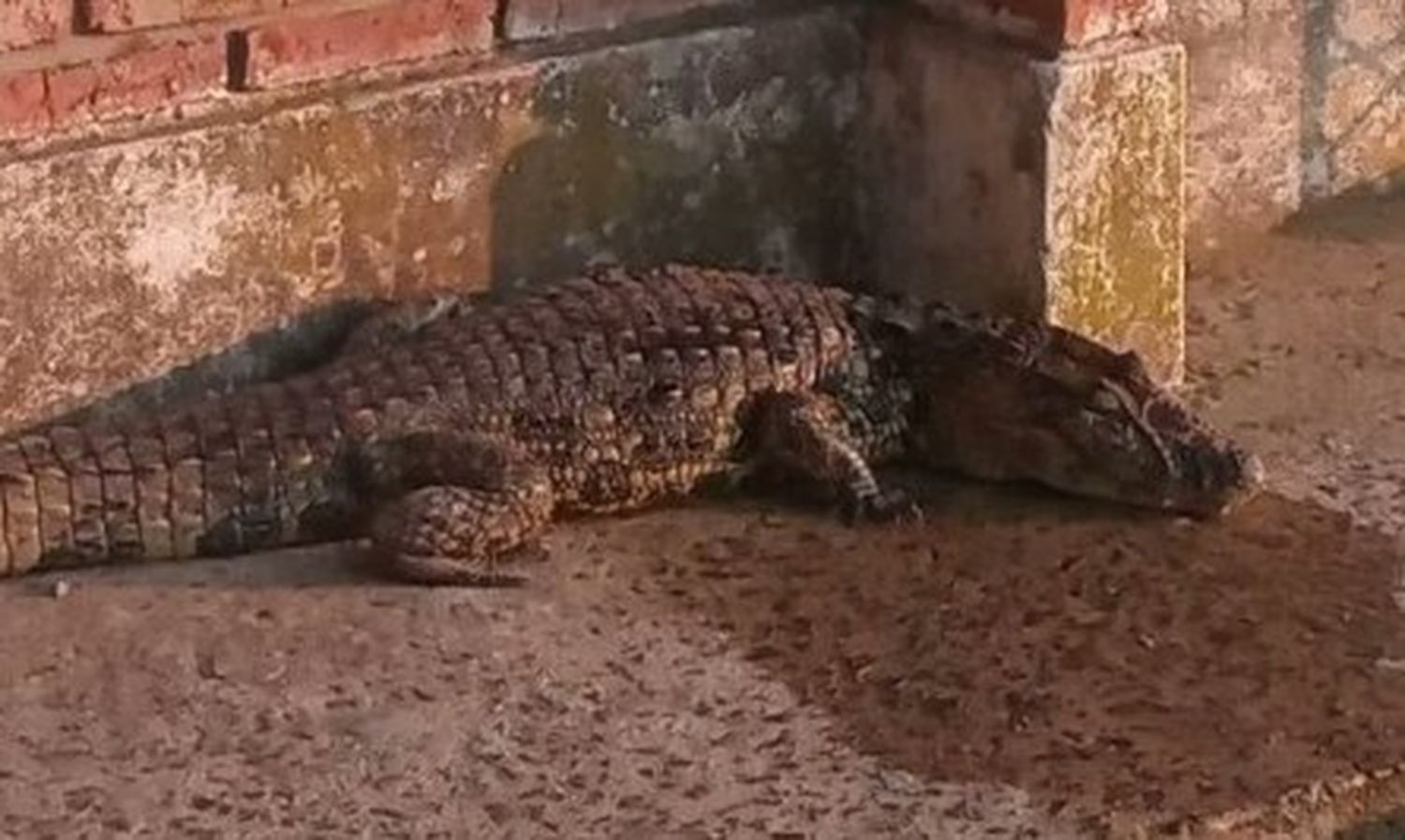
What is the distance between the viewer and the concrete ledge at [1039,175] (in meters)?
6.14

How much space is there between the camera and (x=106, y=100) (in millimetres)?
5691

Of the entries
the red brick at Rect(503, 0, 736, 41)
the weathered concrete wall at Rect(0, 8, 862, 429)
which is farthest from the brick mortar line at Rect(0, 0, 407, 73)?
the red brick at Rect(503, 0, 736, 41)

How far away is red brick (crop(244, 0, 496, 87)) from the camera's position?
19.1 feet

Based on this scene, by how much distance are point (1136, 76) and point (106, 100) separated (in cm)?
184

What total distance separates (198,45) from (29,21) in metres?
0.30

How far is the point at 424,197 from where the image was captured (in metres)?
6.04

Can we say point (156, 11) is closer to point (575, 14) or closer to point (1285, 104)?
point (575, 14)

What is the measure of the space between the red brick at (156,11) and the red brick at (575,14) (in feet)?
1.47

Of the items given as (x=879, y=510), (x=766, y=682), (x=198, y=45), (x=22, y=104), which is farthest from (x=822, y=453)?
(x=22, y=104)

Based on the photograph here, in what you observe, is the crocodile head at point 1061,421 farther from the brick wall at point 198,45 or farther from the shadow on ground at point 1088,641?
the brick wall at point 198,45

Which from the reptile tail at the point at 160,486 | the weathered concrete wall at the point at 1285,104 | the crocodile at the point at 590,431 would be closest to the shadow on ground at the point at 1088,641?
the crocodile at the point at 590,431

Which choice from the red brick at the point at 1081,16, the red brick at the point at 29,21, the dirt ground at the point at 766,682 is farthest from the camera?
the red brick at the point at 1081,16

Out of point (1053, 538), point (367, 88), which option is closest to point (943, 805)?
point (1053, 538)

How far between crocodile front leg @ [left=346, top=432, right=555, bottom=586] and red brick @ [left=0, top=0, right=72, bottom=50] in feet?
2.80
